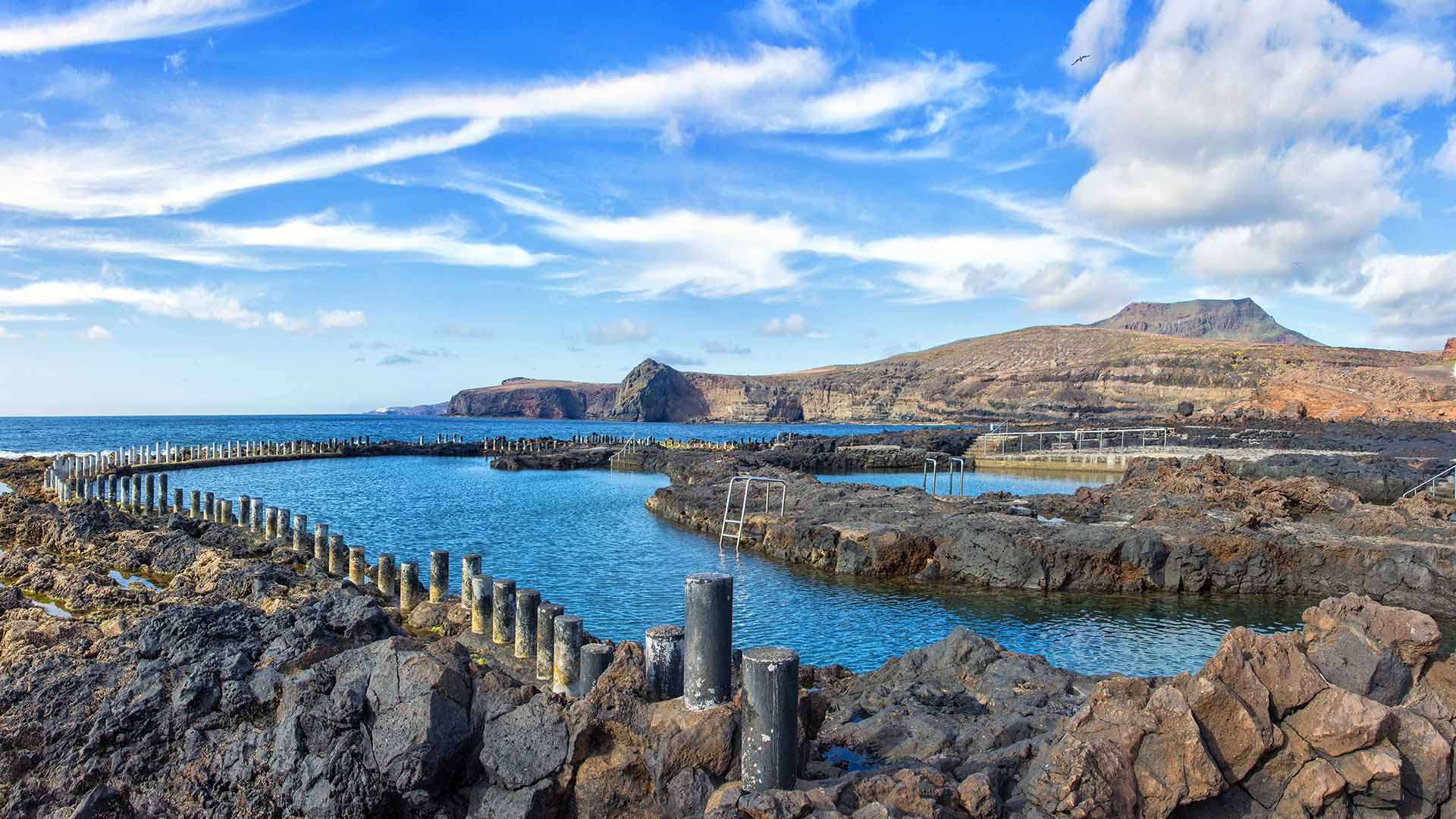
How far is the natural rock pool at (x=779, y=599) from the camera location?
14406mm

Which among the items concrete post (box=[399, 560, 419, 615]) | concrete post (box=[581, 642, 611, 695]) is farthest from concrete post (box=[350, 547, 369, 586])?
concrete post (box=[581, 642, 611, 695])

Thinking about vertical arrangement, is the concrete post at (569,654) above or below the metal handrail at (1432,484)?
above

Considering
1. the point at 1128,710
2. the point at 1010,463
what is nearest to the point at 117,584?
the point at 1128,710

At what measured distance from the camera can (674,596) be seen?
1764 cm

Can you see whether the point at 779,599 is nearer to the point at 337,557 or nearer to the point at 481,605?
the point at 481,605

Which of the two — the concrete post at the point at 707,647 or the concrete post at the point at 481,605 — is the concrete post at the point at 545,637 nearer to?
the concrete post at the point at 481,605

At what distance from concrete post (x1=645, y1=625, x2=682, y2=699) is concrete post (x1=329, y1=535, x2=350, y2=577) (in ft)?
42.0

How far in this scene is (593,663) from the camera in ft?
Result: 24.8

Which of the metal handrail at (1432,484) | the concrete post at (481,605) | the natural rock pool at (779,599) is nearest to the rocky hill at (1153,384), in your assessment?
the metal handrail at (1432,484)

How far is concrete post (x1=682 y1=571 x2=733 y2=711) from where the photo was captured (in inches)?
248

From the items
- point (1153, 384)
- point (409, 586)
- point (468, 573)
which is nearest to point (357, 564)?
point (409, 586)

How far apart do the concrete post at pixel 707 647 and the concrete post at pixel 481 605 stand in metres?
5.86

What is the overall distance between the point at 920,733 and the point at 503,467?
1930 inches

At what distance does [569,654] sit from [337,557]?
11.5 meters
